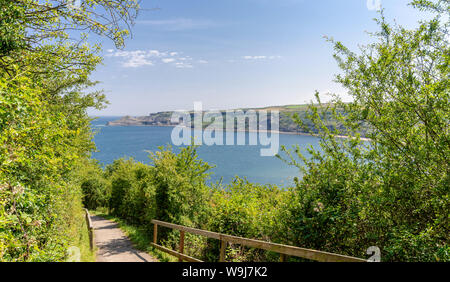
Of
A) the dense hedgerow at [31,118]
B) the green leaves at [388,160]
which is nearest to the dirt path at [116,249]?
the dense hedgerow at [31,118]

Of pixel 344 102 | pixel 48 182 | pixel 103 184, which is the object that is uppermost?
pixel 344 102

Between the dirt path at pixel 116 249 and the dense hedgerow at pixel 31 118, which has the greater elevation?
the dense hedgerow at pixel 31 118

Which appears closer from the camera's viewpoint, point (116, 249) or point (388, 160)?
point (388, 160)

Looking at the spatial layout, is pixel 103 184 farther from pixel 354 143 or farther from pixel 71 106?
pixel 354 143

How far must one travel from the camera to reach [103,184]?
26.2 meters

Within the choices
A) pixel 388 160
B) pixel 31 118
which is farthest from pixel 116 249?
pixel 388 160

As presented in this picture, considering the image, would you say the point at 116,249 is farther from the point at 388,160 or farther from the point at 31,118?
the point at 388,160

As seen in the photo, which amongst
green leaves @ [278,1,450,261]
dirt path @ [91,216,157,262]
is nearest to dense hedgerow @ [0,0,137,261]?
dirt path @ [91,216,157,262]

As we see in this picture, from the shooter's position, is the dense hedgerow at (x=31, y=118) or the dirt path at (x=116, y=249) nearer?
the dense hedgerow at (x=31, y=118)

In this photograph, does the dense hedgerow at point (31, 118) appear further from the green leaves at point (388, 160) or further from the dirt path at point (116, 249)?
the green leaves at point (388, 160)

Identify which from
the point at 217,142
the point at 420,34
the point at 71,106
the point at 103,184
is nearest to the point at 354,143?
the point at 420,34

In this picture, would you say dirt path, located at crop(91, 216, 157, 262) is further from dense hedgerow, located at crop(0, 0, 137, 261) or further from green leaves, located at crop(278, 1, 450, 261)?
green leaves, located at crop(278, 1, 450, 261)
